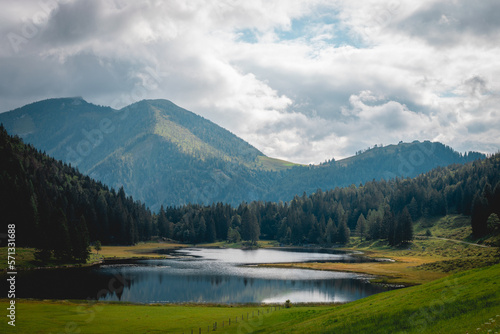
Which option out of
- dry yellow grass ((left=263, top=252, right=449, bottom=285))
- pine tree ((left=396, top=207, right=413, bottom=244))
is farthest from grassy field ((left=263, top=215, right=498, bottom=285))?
pine tree ((left=396, top=207, right=413, bottom=244))

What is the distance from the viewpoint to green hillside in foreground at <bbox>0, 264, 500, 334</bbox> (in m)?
30.2

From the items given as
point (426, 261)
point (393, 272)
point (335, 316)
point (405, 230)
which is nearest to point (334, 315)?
point (335, 316)

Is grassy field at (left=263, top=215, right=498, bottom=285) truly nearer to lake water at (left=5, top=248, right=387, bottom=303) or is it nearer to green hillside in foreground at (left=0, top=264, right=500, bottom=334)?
lake water at (left=5, top=248, right=387, bottom=303)

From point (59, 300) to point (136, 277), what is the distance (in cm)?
3643

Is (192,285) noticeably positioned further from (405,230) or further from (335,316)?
(405,230)

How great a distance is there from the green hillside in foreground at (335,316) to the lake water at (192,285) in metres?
13.8

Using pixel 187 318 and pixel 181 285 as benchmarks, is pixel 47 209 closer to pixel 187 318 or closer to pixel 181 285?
pixel 181 285

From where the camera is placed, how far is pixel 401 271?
117 m

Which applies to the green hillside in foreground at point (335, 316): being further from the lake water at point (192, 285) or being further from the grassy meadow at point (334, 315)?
the lake water at point (192, 285)

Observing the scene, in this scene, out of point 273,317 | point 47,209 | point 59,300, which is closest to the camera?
point 273,317

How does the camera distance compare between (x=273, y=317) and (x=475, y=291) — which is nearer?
(x=475, y=291)

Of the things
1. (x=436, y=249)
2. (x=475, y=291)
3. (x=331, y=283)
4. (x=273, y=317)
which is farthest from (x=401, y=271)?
(x=475, y=291)

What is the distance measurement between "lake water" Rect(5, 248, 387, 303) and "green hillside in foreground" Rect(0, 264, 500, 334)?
13820mm

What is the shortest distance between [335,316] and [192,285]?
5805 cm
